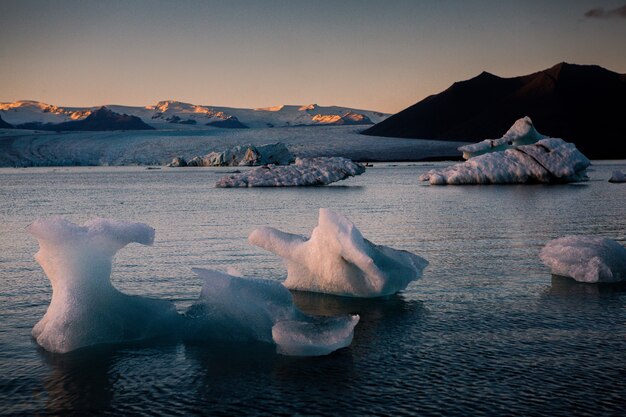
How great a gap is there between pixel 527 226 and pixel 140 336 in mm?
11047

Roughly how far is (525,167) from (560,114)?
144 m

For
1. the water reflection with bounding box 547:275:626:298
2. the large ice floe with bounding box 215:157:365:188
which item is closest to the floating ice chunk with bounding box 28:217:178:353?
the water reflection with bounding box 547:275:626:298

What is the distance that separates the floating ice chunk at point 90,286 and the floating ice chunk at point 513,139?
3645 centimetres

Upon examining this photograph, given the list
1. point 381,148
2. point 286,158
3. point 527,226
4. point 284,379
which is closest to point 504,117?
point 381,148

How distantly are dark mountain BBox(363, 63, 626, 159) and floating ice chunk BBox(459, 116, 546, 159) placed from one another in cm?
11473

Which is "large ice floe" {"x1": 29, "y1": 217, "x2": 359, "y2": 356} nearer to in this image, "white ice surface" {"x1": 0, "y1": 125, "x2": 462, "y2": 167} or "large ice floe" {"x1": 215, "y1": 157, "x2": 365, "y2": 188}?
"large ice floe" {"x1": 215, "y1": 157, "x2": 365, "y2": 188}

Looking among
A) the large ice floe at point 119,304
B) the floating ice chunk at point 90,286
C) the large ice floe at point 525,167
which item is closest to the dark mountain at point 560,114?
the large ice floe at point 525,167

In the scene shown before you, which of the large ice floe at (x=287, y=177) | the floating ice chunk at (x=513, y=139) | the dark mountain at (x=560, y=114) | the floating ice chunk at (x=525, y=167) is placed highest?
the dark mountain at (x=560, y=114)

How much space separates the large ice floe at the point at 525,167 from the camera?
35969 mm

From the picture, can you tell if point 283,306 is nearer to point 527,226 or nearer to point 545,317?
point 545,317

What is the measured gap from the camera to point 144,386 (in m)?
4.73

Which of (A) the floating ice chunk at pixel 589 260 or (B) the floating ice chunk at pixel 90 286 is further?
(A) the floating ice chunk at pixel 589 260

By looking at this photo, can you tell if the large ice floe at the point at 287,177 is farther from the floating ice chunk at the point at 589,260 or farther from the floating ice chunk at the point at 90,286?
the floating ice chunk at the point at 90,286

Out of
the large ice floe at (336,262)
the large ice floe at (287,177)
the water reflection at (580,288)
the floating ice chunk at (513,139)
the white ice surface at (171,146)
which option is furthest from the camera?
the white ice surface at (171,146)
